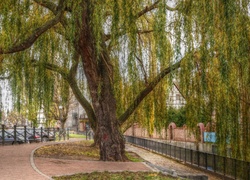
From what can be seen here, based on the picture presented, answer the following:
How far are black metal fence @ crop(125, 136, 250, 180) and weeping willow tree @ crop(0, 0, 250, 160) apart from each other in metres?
2.09

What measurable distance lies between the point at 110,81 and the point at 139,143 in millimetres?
21898

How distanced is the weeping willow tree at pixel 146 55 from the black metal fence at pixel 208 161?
209cm

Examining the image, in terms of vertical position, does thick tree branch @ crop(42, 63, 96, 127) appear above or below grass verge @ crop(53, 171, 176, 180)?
above

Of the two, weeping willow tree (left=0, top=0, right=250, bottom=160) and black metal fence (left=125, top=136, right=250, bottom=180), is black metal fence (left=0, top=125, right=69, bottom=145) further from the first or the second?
weeping willow tree (left=0, top=0, right=250, bottom=160)

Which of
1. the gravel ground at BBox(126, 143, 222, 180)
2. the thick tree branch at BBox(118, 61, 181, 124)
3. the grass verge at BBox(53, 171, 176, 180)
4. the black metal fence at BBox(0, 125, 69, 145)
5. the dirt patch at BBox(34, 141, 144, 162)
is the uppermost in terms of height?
the thick tree branch at BBox(118, 61, 181, 124)

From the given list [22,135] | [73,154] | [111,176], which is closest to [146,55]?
[111,176]

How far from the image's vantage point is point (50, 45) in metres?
13.8

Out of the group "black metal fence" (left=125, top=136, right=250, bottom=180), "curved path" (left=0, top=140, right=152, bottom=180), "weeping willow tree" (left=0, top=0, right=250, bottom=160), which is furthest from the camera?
"black metal fence" (left=125, top=136, right=250, bottom=180)

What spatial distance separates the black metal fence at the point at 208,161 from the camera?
1266cm

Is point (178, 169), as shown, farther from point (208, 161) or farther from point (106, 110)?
point (106, 110)

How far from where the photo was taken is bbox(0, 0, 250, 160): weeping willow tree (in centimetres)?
877

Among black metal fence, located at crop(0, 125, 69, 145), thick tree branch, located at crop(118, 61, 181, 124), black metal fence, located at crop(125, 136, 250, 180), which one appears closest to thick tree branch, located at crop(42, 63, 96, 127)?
thick tree branch, located at crop(118, 61, 181, 124)

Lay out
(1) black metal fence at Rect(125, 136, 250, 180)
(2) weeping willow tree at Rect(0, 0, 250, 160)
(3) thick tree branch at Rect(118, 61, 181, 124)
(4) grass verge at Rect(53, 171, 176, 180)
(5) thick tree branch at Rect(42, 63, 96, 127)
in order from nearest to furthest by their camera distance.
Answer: (2) weeping willow tree at Rect(0, 0, 250, 160) < (4) grass verge at Rect(53, 171, 176, 180) < (3) thick tree branch at Rect(118, 61, 181, 124) < (1) black metal fence at Rect(125, 136, 250, 180) < (5) thick tree branch at Rect(42, 63, 96, 127)

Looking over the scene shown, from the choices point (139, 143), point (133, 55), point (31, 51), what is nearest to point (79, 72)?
point (31, 51)
